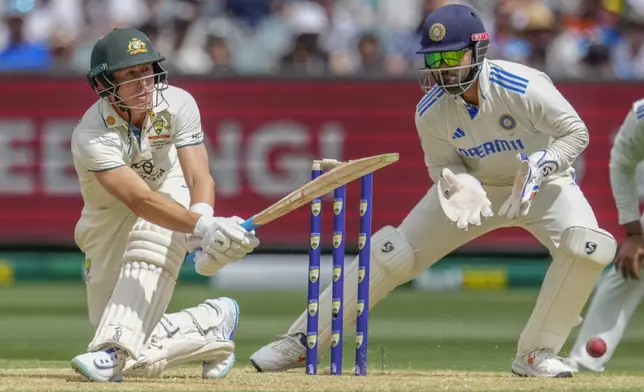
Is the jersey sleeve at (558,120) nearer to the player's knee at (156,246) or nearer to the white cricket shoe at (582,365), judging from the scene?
the white cricket shoe at (582,365)

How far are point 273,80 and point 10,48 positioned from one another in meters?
2.20

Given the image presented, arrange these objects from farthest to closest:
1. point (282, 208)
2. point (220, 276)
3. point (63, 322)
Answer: point (220, 276) < point (63, 322) < point (282, 208)

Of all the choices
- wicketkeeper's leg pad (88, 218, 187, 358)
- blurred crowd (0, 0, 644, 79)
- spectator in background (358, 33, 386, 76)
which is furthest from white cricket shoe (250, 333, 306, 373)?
spectator in background (358, 33, 386, 76)

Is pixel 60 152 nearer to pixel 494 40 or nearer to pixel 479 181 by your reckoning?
pixel 494 40

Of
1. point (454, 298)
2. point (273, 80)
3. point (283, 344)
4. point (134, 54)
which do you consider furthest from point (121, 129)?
point (273, 80)

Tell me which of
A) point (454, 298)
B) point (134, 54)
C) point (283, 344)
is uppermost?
point (134, 54)

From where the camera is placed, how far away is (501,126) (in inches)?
211

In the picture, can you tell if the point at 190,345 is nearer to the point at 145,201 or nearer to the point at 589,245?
the point at 145,201

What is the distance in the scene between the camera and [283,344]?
5.51m

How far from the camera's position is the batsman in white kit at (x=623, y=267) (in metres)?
5.86

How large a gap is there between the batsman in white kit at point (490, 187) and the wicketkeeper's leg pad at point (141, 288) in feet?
2.16

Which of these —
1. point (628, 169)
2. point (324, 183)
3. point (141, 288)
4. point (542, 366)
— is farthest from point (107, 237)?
point (628, 169)

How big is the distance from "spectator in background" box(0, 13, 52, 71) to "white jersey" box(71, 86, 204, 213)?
555 centimetres

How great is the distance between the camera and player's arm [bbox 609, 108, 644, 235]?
19.4 feet
